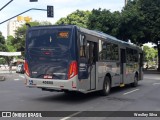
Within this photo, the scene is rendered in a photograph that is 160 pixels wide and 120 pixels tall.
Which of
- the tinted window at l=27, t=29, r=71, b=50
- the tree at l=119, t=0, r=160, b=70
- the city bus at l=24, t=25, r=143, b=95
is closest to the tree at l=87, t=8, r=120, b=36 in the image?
the tree at l=119, t=0, r=160, b=70

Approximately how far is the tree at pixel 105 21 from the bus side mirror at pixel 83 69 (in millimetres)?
33462

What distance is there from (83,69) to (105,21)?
3572 centimetres

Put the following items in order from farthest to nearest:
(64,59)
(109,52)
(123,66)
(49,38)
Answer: (123,66), (109,52), (49,38), (64,59)

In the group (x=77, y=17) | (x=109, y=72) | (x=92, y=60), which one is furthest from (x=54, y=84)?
(x=77, y=17)

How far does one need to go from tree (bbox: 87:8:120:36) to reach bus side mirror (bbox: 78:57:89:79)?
110 ft

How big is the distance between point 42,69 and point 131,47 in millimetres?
8912

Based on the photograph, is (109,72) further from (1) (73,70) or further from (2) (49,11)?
(2) (49,11)

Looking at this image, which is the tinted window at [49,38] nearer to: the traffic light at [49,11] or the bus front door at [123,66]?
the bus front door at [123,66]

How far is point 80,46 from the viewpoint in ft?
45.4

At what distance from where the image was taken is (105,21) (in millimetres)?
48969

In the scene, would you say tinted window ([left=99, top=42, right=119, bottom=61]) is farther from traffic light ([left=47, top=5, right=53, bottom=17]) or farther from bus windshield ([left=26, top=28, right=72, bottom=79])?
traffic light ([left=47, top=5, right=53, bottom=17])

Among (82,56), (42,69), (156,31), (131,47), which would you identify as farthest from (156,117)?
(156,31)

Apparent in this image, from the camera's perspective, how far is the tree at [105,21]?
4812 cm

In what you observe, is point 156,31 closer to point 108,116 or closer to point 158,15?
point 158,15
